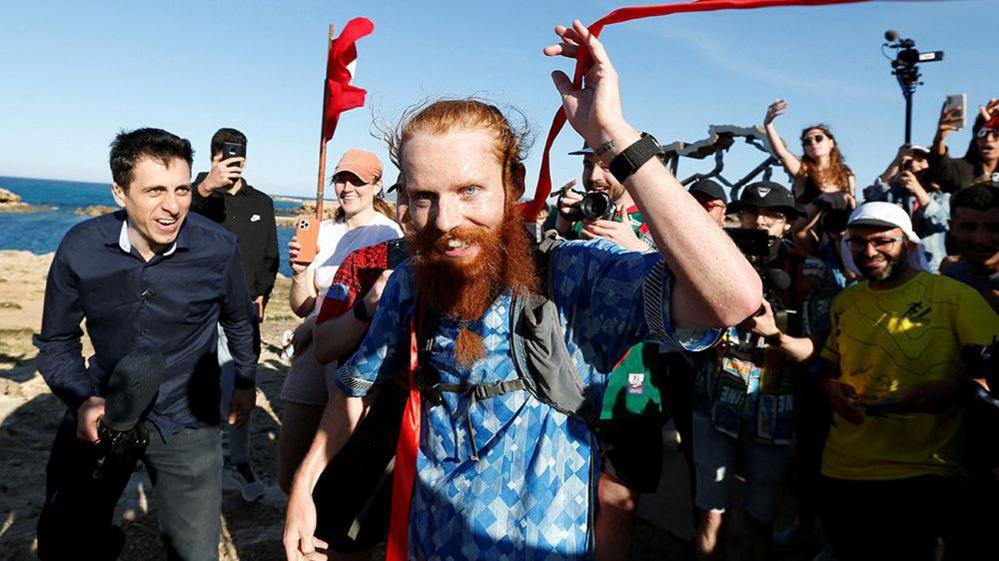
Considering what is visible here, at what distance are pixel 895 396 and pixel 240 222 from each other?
4.42 m

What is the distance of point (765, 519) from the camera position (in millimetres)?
3250

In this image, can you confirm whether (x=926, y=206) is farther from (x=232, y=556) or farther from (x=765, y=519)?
(x=232, y=556)

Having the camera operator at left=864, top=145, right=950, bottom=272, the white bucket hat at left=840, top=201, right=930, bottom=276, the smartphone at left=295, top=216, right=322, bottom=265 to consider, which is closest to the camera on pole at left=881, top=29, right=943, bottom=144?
the camera operator at left=864, top=145, right=950, bottom=272

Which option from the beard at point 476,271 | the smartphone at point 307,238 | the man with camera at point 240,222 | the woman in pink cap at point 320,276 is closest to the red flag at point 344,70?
the woman in pink cap at point 320,276

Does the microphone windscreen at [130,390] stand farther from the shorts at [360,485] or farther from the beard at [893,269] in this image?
the beard at [893,269]

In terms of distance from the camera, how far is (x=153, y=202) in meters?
2.75

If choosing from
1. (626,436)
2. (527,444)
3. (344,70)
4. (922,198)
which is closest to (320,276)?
(344,70)

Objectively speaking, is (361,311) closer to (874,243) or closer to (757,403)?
(757,403)

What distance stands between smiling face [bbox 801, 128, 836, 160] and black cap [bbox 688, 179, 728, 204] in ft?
4.54

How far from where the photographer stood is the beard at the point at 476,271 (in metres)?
1.62

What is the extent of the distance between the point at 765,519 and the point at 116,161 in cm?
342

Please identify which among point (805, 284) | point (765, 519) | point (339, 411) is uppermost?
point (805, 284)

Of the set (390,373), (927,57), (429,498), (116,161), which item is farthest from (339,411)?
(927,57)

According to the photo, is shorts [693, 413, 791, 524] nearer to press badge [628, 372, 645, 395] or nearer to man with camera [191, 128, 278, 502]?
press badge [628, 372, 645, 395]
